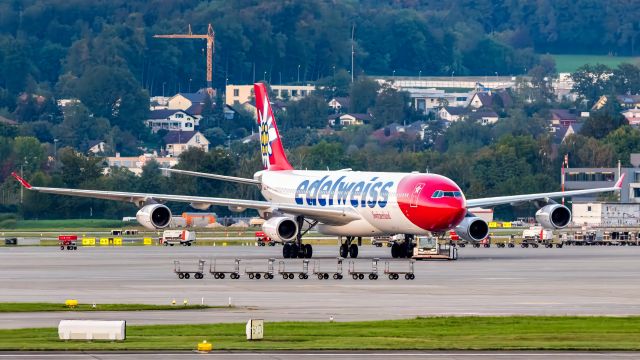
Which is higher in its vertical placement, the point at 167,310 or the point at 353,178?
the point at 353,178

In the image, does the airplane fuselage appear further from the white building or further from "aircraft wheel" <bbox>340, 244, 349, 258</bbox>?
the white building

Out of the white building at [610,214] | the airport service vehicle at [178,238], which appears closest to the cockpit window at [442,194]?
the airport service vehicle at [178,238]

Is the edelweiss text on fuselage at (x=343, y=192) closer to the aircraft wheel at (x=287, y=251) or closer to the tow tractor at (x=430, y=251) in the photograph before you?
the aircraft wheel at (x=287, y=251)

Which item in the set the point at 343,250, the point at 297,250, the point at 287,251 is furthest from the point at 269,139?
the point at 297,250

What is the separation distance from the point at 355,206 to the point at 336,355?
4595 cm

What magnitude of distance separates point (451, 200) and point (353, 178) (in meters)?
8.83

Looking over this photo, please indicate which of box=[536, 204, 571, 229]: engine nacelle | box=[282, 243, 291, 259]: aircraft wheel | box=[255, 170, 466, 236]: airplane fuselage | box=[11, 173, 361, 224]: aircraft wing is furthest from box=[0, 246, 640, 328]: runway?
Result: box=[11, 173, 361, 224]: aircraft wing

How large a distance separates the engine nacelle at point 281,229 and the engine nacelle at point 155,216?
5.18m

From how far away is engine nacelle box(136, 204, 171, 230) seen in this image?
86125 millimetres

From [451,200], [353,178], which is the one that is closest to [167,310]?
[451,200]

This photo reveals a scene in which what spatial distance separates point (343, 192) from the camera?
88.9 metres

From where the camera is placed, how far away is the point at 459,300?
58438mm

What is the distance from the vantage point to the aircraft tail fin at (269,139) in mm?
99438

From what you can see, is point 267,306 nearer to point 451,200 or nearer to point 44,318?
point 44,318
